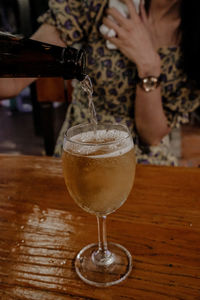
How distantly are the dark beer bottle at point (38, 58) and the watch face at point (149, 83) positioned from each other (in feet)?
2.59

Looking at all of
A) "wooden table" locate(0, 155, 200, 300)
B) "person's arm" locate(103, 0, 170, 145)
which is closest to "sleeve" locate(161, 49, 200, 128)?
"person's arm" locate(103, 0, 170, 145)

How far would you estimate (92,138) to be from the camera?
651 millimetres

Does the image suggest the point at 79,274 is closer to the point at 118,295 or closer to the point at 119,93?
the point at 118,295

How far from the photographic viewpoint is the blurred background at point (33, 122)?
105 inches

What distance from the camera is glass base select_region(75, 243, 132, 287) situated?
578mm

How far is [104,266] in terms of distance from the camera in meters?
0.64

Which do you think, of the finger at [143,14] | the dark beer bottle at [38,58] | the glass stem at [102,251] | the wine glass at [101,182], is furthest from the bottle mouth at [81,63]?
the finger at [143,14]

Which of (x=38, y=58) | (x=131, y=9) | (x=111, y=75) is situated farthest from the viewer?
(x=111, y=75)

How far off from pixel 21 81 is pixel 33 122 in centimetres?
321

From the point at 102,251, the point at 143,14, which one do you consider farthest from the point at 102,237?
Answer: the point at 143,14

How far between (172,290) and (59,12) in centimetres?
135

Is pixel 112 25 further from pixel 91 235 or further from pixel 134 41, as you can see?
pixel 91 235

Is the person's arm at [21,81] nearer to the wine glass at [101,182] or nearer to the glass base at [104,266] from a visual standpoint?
the wine glass at [101,182]

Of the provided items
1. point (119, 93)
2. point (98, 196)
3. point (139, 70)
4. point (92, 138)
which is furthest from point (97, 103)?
point (98, 196)
